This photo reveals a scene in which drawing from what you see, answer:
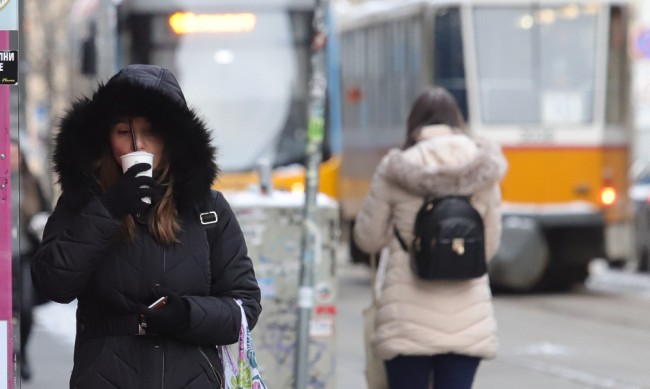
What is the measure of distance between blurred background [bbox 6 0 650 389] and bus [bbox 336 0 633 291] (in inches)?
0.6

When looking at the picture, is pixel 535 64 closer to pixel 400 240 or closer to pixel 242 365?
pixel 400 240

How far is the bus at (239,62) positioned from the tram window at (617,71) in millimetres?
4017

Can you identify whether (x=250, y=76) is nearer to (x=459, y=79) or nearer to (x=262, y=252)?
(x=459, y=79)

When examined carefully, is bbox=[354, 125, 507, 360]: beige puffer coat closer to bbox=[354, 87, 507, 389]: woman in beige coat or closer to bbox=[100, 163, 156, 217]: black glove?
bbox=[354, 87, 507, 389]: woman in beige coat

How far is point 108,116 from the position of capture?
3807mm

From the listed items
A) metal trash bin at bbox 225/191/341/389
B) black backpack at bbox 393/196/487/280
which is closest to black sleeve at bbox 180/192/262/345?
black backpack at bbox 393/196/487/280

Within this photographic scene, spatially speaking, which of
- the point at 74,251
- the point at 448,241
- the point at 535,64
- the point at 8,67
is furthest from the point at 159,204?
the point at 535,64

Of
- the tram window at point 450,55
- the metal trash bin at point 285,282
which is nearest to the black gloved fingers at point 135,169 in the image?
the metal trash bin at point 285,282

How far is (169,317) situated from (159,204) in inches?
11.5

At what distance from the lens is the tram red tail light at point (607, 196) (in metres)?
17.1

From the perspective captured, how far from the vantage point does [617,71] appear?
687 inches

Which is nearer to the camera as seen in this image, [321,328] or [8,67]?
[8,67]

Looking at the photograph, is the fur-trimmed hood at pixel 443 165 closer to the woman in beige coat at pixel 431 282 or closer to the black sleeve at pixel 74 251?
the woman in beige coat at pixel 431 282

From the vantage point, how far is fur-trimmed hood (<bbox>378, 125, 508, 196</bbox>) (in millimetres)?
5848
